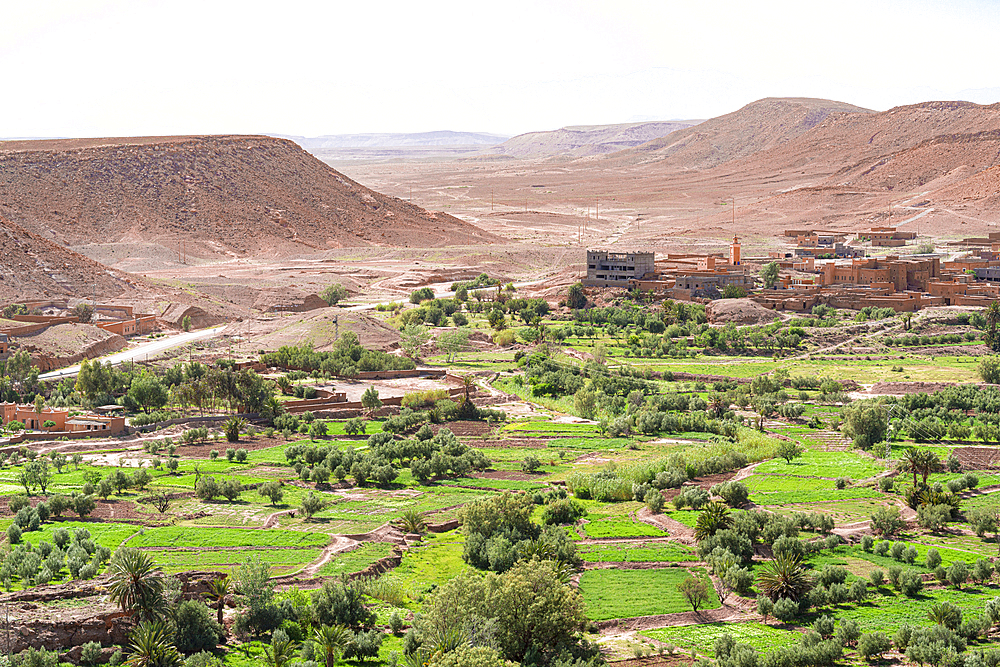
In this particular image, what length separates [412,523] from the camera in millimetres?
32719

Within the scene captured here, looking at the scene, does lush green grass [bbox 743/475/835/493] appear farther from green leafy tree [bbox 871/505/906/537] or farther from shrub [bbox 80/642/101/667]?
shrub [bbox 80/642/101/667]

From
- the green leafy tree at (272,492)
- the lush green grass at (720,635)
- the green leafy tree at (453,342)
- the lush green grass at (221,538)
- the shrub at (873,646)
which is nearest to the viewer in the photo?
the shrub at (873,646)

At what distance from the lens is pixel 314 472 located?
128 feet

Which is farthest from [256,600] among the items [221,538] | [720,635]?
[720,635]

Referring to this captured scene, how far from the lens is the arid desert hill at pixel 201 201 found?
109 meters

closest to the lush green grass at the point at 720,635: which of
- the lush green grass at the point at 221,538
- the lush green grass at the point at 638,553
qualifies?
the lush green grass at the point at 638,553

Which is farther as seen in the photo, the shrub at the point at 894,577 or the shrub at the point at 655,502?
the shrub at the point at 655,502

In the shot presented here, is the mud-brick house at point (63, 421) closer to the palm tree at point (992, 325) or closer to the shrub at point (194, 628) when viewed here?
the shrub at point (194, 628)

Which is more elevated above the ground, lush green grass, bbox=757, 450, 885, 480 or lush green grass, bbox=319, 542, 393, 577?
lush green grass, bbox=319, 542, 393, 577

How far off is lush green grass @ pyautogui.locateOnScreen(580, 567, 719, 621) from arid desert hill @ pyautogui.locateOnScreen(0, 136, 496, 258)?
84.3 m

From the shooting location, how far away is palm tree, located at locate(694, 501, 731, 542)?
1246 inches

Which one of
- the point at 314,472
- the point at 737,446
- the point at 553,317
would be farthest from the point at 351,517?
the point at 553,317

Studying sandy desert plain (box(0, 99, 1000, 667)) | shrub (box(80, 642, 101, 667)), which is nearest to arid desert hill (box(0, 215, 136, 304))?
sandy desert plain (box(0, 99, 1000, 667))

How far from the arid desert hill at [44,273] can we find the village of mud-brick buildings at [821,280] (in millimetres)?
35528
